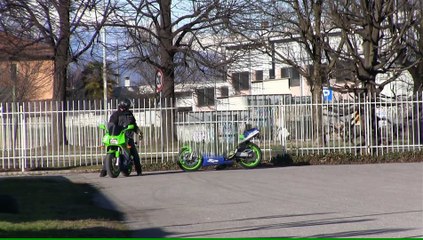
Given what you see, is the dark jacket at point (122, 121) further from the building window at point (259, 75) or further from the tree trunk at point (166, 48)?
the building window at point (259, 75)

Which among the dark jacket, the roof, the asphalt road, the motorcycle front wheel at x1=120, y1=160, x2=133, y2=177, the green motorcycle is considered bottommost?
the asphalt road

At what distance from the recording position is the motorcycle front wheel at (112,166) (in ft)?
57.3

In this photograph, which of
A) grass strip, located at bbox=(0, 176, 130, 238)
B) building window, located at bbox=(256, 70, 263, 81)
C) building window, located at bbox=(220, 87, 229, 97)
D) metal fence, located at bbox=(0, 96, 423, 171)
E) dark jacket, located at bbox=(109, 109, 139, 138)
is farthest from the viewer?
building window, located at bbox=(256, 70, 263, 81)

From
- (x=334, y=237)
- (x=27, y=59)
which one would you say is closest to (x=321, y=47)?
(x=27, y=59)

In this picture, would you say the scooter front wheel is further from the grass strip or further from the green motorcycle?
the grass strip

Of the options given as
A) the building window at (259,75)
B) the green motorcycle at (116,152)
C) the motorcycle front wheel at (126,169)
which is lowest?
the motorcycle front wheel at (126,169)

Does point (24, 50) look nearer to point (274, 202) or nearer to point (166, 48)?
point (166, 48)

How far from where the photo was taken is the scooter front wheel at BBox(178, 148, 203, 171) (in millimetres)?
19359

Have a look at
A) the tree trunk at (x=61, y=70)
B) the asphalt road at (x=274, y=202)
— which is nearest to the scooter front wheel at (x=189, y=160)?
the asphalt road at (x=274, y=202)

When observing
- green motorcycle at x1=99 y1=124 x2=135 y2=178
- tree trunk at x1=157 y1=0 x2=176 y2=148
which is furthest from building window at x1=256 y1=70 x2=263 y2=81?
green motorcycle at x1=99 y1=124 x2=135 y2=178

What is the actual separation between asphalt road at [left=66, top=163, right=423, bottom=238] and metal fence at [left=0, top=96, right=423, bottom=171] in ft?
6.38

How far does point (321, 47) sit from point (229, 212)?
14.1m

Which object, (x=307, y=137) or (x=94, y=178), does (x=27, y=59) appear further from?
(x=307, y=137)

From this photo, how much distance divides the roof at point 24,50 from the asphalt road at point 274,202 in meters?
3.70
